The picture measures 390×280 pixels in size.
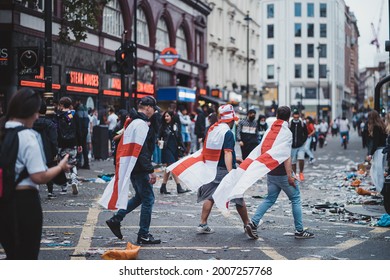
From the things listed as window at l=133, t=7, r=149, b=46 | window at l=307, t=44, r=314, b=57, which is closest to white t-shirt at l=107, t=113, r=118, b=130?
window at l=307, t=44, r=314, b=57

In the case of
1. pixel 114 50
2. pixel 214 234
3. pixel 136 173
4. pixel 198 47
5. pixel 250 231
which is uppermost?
pixel 198 47

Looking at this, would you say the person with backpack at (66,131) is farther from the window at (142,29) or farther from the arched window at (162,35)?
the arched window at (162,35)

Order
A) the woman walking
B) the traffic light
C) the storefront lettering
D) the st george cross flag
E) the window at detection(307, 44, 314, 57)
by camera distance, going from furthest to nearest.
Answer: the storefront lettering < the traffic light < the window at detection(307, 44, 314, 57) < the woman walking < the st george cross flag

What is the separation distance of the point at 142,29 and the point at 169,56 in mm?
2511

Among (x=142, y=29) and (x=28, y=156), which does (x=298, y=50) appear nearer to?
(x=142, y=29)

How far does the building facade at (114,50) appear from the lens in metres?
22.6

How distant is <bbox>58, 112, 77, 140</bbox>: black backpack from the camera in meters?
13.1

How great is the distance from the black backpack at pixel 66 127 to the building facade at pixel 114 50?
232 centimetres

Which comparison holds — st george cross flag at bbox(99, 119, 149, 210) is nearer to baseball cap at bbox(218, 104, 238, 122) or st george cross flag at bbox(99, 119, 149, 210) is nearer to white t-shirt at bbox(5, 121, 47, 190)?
baseball cap at bbox(218, 104, 238, 122)

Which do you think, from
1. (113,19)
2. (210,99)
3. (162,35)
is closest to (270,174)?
(113,19)

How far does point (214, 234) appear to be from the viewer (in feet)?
30.4

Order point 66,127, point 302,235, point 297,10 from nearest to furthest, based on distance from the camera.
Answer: point 302,235 → point 66,127 → point 297,10

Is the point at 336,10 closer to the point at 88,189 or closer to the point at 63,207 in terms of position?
the point at 63,207

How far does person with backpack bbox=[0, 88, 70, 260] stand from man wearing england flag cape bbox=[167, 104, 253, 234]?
4183 mm
